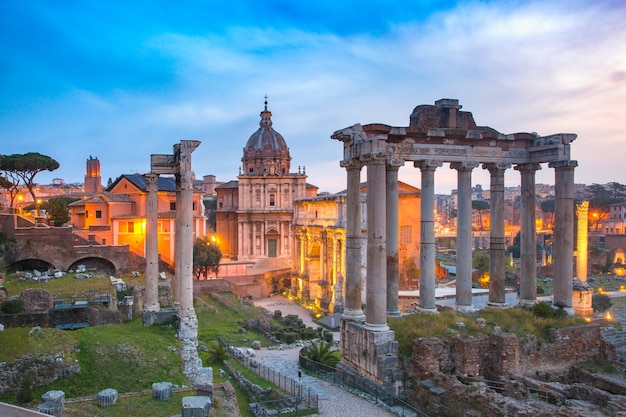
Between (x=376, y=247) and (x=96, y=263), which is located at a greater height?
(x=376, y=247)

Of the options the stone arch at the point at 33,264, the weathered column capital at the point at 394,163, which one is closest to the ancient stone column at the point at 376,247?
the weathered column capital at the point at 394,163

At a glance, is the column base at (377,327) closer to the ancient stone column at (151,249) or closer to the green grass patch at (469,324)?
the green grass patch at (469,324)

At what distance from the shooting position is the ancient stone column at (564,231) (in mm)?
18281

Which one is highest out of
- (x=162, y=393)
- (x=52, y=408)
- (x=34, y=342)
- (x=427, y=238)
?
(x=427, y=238)

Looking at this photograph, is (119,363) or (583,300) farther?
(583,300)

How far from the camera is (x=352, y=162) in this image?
55.1 ft

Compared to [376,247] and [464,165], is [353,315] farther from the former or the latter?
[464,165]

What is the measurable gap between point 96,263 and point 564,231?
32666mm

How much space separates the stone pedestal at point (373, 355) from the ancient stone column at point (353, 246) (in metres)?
0.55

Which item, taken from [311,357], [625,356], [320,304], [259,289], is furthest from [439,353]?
[259,289]

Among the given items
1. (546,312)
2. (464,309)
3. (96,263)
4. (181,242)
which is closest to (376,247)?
(464,309)

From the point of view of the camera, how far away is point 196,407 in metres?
10.8

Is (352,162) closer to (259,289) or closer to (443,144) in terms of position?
(443,144)

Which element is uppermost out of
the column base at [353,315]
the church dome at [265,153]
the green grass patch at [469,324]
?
the church dome at [265,153]
